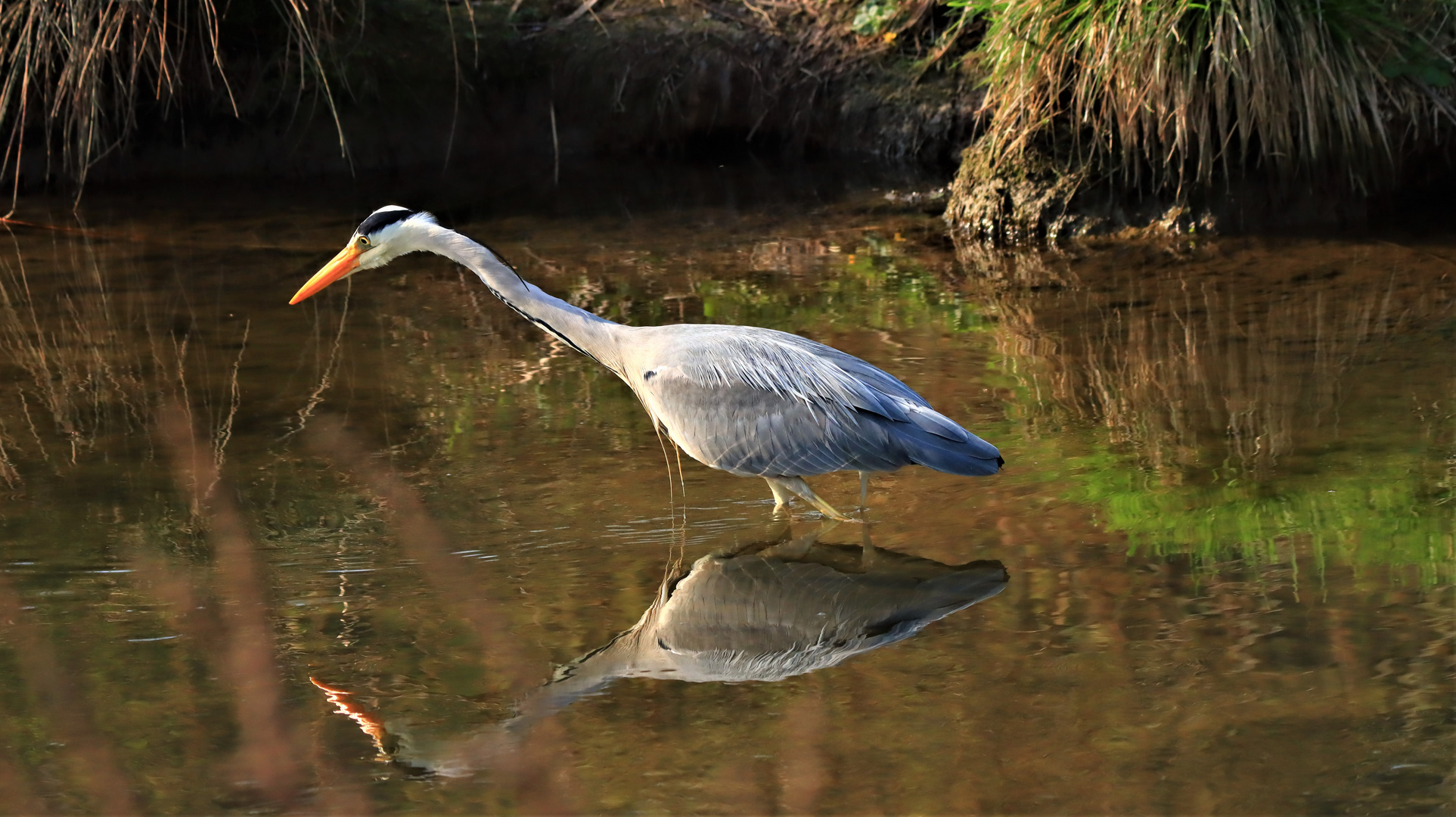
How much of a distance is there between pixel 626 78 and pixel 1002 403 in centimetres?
602

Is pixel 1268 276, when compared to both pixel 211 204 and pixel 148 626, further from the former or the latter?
pixel 211 204

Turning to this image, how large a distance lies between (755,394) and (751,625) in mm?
944

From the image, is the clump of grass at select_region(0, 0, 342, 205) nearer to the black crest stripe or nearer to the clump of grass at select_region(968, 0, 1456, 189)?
the black crest stripe

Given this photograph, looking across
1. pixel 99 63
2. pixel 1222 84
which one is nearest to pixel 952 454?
pixel 1222 84

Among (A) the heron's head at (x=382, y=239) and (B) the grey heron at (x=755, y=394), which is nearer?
(B) the grey heron at (x=755, y=394)

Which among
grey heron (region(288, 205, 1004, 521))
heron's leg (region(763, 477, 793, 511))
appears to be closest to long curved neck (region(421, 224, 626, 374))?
grey heron (region(288, 205, 1004, 521))

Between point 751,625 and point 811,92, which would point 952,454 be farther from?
point 811,92

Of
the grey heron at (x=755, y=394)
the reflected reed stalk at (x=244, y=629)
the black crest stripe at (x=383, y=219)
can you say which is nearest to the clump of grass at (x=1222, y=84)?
the grey heron at (x=755, y=394)

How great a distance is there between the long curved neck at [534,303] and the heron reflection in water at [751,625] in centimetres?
96

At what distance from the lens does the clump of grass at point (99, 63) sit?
888cm

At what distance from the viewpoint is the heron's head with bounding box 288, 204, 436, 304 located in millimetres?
5262

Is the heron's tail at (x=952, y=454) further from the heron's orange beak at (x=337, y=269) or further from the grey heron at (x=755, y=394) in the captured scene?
the heron's orange beak at (x=337, y=269)

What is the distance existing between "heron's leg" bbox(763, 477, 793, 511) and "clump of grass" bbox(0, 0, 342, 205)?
16.5 ft

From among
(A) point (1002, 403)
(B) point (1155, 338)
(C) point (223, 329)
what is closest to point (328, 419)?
(C) point (223, 329)
